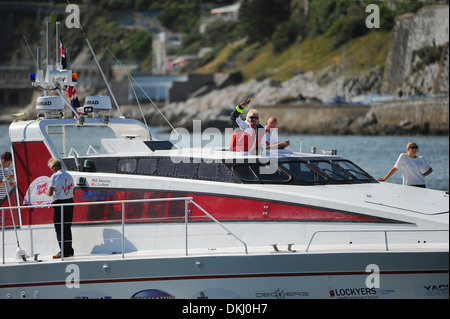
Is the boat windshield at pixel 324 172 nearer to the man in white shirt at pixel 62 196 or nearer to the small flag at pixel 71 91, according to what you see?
the man in white shirt at pixel 62 196

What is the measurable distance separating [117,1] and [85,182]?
136148mm

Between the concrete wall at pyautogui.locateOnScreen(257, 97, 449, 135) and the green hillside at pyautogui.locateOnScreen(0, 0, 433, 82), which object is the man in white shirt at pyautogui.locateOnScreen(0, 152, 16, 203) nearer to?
the green hillside at pyautogui.locateOnScreen(0, 0, 433, 82)

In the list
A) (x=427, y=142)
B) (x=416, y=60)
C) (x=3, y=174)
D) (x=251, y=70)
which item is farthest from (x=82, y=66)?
(x=3, y=174)

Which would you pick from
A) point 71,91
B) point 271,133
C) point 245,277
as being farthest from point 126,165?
point 71,91

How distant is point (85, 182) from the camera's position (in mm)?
11656

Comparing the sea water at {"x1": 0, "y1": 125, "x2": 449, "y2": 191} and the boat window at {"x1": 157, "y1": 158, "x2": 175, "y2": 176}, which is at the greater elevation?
the boat window at {"x1": 157, "y1": 158, "x2": 175, "y2": 176}

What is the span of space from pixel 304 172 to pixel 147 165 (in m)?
2.32

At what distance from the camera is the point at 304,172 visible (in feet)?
35.8

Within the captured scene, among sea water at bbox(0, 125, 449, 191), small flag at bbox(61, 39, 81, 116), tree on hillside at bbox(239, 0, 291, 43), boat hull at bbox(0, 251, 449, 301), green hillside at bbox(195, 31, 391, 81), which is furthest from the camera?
tree on hillside at bbox(239, 0, 291, 43)

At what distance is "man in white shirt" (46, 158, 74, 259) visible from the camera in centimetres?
1081

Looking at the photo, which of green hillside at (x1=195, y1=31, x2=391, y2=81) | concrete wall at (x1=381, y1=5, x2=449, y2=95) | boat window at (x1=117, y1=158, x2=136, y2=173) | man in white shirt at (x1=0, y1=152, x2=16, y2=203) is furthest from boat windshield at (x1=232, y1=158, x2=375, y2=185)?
green hillside at (x1=195, y1=31, x2=391, y2=81)

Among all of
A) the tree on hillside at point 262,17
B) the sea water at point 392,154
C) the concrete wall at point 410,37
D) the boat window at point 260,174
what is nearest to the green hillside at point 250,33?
the tree on hillside at point 262,17

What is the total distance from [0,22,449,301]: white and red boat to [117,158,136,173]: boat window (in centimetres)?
1

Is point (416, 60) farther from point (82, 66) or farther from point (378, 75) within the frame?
point (82, 66)
